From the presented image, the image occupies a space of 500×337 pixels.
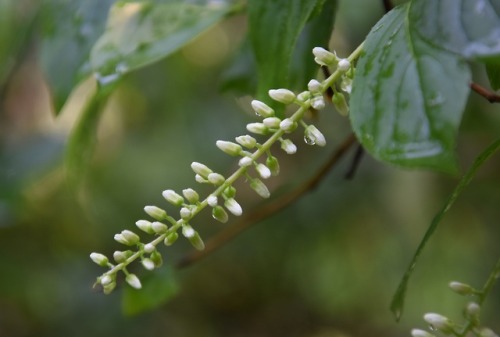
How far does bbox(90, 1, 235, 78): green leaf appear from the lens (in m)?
0.77

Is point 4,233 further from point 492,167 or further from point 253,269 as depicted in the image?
point 492,167

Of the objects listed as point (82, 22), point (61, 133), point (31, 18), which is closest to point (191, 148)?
point (61, 133)

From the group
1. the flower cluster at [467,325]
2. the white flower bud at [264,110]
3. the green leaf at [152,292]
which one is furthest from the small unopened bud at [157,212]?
the green leaf at [152,292]

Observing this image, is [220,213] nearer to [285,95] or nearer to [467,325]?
[285,95]

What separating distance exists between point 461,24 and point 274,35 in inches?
7.8

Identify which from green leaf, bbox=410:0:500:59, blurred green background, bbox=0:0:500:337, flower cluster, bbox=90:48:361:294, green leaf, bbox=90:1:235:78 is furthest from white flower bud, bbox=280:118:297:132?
blurred green background, bbox=0:0:500:337

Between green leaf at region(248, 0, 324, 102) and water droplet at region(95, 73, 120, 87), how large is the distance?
15cm

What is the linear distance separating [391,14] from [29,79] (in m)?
1.99

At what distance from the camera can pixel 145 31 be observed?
0.81 meters

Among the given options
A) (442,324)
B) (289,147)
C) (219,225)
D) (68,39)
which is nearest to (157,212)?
(289,147)

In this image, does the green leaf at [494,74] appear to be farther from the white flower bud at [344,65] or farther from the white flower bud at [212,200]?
the white flower bud at [212,200]

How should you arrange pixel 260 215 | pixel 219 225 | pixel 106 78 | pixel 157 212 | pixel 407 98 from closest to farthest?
pixel 407 98, pixel 157 212, pixel 106 78, pixel 260 215, pixel 219 225

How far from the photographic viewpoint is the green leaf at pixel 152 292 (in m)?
0.94

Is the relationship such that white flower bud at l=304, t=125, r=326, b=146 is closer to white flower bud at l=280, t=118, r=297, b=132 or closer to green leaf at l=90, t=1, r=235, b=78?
white flower bud at l=280, t=118, r=297, b=132
